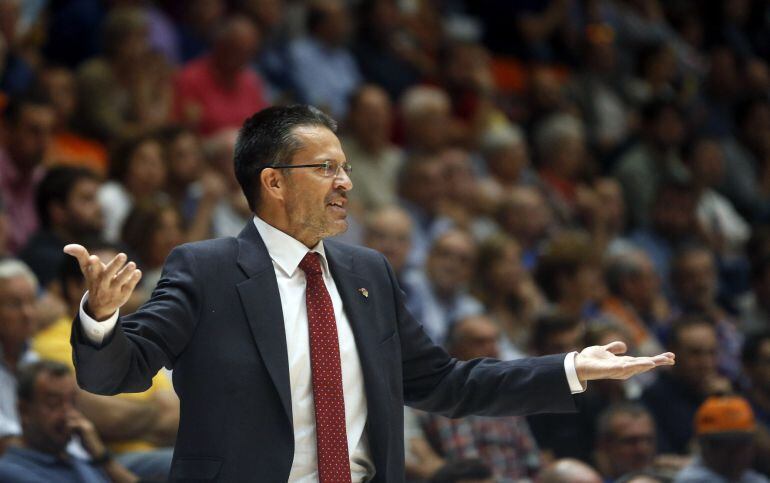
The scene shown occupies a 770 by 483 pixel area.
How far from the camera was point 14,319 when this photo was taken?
4.60 m

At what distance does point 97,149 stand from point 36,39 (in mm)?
889

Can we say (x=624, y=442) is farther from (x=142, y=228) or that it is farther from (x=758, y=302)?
(x=758, y=302)

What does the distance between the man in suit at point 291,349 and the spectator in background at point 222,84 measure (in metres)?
4.40

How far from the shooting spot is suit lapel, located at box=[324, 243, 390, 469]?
269cm

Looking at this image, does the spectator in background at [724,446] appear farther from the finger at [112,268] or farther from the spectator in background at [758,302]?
the finger at [112,268]

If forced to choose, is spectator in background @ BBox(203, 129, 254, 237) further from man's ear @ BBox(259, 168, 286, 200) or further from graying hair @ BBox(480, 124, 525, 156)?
man's ear @ BBox(259, 168, 286, 200)

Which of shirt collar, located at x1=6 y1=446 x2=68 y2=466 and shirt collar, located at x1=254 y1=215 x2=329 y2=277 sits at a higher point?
shirt collar, located at x1=254 y1=215 x2=329 y2=277

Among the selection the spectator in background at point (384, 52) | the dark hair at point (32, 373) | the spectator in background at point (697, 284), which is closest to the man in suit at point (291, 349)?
the dark hair at point (32, 373)

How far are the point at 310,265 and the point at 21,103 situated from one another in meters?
3.70

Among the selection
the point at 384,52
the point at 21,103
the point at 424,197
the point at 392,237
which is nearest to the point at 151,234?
the point at 21,103

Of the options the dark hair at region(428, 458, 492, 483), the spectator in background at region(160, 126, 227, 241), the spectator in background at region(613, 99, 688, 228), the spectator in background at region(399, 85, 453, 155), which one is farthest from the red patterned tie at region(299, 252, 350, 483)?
the spectator in background at region(613, 99, 688, 228)

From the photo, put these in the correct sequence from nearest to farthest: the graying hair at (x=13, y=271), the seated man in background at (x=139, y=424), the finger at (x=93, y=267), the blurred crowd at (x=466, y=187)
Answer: the finger at (x=93, y=267), the seated man in background at (x=139, y=424), the graying hair at (x=13, y=271), the blurred crowd at (x=466, y=187)

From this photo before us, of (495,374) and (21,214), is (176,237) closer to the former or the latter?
(21,214)

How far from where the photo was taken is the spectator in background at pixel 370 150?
7.28 metres
